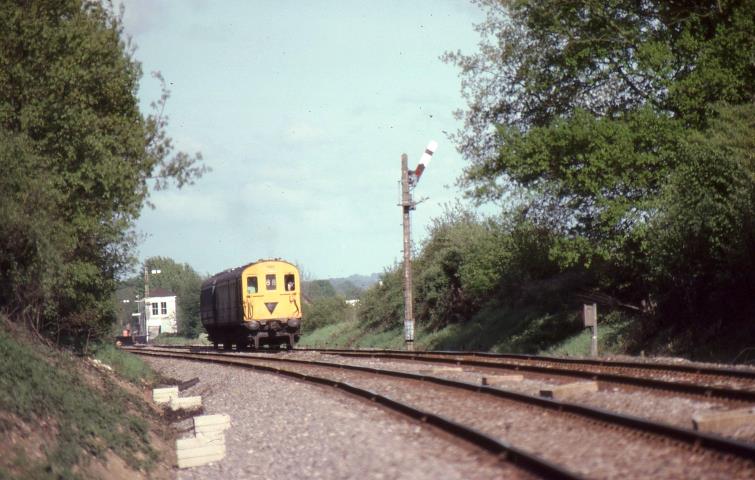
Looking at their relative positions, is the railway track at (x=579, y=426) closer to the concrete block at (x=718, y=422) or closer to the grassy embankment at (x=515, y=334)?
the concrete block at (x=718, y=422)

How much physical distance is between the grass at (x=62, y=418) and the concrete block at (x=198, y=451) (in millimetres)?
351

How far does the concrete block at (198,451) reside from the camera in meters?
9.91

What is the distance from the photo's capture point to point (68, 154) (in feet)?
64.6

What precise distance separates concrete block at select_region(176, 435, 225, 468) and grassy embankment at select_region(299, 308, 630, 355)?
570 inches

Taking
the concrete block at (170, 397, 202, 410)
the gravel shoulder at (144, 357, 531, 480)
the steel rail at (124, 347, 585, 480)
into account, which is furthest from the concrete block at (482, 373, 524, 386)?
the concrete block at (170, 397, 202, 410)

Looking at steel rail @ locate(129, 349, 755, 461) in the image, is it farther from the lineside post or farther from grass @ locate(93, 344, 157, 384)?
the lineside post

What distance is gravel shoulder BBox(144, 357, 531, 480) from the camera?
7934mm

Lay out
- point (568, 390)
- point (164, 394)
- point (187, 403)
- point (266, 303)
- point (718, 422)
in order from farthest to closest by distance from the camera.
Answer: point (266, 303) < point (164, 394) < point (187, 403) < point (568, 390) < point (718, 422)

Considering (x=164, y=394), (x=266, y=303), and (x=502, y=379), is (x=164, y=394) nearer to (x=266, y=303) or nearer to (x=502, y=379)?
(x=502, y=379)

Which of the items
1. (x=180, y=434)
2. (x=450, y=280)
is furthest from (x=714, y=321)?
(x=450, y=280)

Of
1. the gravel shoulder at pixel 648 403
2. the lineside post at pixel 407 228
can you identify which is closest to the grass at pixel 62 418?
the gravel shoulder at pixel 648 403

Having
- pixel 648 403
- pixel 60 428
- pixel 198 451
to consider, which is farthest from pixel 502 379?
pixel 60 428

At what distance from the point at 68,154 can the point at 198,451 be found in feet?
38.0

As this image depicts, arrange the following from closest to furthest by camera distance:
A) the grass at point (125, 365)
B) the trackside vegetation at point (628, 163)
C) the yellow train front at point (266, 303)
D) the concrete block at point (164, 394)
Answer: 1. the concrete block at point (164, 394)
2. the trackside vegetation at point (628, 163)
3. the grass at point (125, 365)
4. the yellow train front at point (266, 303)
